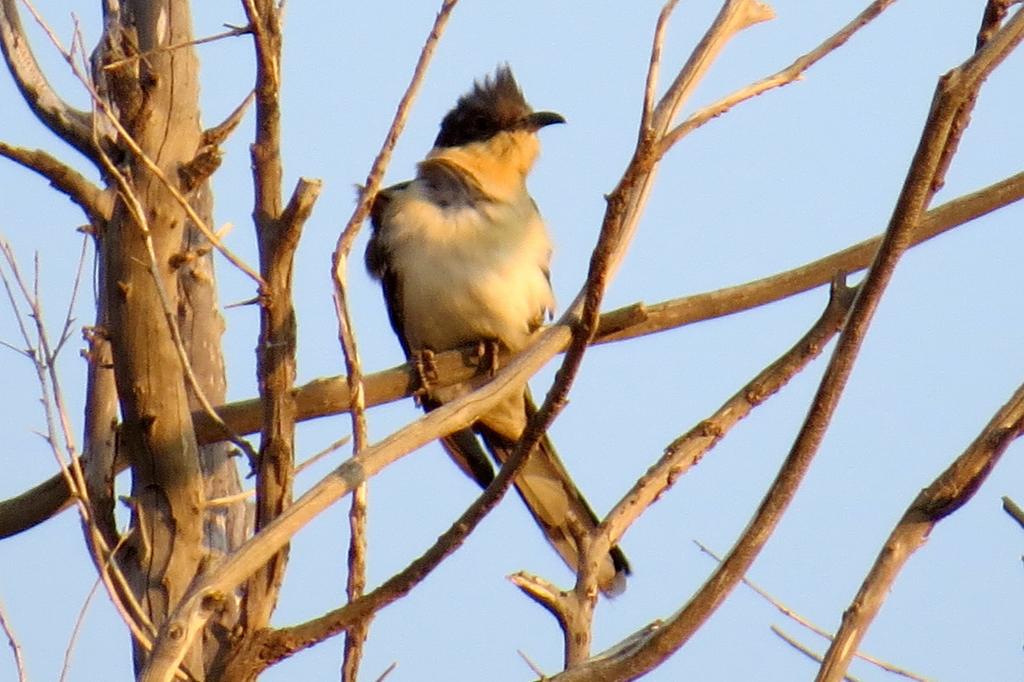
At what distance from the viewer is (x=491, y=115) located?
5.96m

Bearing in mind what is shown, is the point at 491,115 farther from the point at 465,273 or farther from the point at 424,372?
the point at 424,372

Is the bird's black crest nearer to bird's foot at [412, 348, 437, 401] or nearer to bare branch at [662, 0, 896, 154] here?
bird's foot at [412, 348, 437, 401]

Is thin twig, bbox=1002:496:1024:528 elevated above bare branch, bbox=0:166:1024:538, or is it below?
below

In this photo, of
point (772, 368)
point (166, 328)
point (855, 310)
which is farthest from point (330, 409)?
point (855, 310)


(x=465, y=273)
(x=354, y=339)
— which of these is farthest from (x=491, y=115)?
(x=354, y=339)

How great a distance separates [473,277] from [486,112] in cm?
102

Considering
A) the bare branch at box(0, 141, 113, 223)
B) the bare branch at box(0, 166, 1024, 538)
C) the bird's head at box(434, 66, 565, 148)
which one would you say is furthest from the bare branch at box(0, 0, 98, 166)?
the bird's head at box(434, 66, 565, 148)

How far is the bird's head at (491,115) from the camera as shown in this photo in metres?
5.92

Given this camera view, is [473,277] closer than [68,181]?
No

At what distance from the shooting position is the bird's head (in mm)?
5922

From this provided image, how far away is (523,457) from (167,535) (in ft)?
4.22

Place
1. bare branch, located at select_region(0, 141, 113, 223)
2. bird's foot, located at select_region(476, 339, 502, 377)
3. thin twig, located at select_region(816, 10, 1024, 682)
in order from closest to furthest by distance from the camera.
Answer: thin twig, located at select_region(816, 10, 1024, 682) → bare branch, located at select_region(0, 141, 113, 223) → bird's foot, located at select_region(476, 339, 502, 377)

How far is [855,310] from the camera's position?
237cm

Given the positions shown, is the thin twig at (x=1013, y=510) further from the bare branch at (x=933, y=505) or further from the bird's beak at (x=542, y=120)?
the bird's beak at (x=542, y=120)
